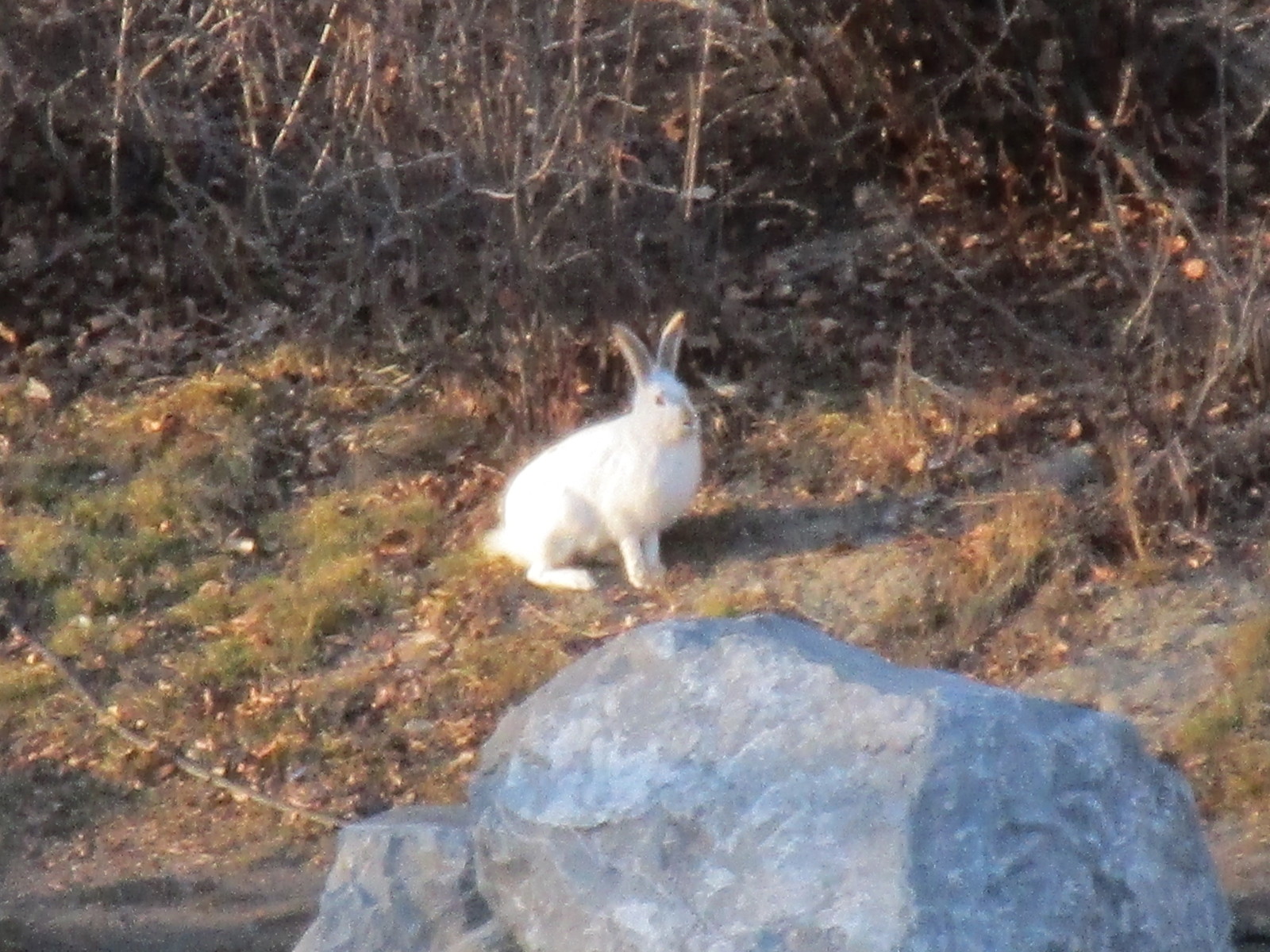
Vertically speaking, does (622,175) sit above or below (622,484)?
above

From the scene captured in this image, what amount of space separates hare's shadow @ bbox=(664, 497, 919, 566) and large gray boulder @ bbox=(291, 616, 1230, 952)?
3.15 meters

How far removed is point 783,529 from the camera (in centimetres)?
775

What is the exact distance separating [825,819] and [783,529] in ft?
12.5

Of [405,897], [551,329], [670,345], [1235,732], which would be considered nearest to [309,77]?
[551,329]

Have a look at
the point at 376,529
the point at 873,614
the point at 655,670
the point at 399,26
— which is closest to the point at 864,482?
the point at 873,614

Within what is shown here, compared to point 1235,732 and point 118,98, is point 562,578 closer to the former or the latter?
point 1235,732

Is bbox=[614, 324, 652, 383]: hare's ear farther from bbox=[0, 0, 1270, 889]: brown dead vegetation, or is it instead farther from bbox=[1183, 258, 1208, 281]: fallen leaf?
bbox=[1183, 258, 1208, 281]: fallen leaf

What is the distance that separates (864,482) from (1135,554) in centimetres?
117

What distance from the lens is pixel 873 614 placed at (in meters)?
7.13

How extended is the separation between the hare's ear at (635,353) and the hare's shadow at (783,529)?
0.79m

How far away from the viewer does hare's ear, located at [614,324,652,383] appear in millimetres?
7027

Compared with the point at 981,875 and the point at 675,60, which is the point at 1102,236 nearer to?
the point at 675,60

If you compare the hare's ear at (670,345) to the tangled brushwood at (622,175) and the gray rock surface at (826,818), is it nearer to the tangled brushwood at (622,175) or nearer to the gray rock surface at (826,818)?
the tangled brushwood at (622,175)

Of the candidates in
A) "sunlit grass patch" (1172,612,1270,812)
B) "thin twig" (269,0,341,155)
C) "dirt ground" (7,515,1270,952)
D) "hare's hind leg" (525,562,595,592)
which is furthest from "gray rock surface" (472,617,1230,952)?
"thin twig" (269,0,341,155)
